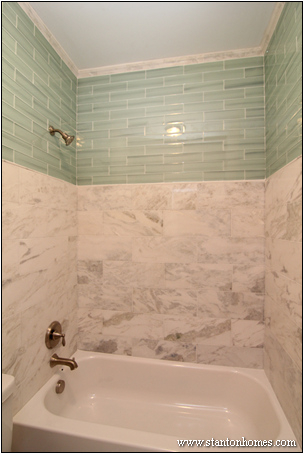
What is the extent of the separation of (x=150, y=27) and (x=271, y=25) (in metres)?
0.74

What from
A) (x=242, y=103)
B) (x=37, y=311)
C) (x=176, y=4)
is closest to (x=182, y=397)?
(x=37, y=311)

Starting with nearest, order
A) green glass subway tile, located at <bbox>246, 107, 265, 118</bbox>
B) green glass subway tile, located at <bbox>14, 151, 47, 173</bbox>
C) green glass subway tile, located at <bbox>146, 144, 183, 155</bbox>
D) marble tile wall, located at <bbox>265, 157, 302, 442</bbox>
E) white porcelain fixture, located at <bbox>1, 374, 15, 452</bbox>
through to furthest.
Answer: white porcelain fixture, located at <bbox>1, 374, 15, 452</bbox>
marble tile wall, located at <bbox>265, 157, 302, 442</bbox>
green glass subway tile, located at <bbox>14, 151, 47, 173</bbox>
green glass subway tile, located at <bbox>246, 107, 265, 118</bbox>
green glass subway tile, located at <bbox>146, 144, 183, 155</bbox>

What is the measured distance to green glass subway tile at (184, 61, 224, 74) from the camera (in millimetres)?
1568

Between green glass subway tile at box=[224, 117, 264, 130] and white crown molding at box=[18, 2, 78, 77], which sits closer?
white crown molding at box=[18, 2, 78, 77]

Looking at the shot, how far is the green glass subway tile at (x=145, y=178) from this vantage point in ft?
5.39

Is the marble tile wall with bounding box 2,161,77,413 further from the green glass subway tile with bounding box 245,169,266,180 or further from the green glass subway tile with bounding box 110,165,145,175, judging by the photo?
the green glass subway tile with bounding box 245,169,266,180

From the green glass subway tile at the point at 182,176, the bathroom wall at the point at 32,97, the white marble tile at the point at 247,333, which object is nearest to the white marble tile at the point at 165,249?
the green glass subway tile at the point at 182,176

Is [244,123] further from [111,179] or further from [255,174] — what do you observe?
[111,179]

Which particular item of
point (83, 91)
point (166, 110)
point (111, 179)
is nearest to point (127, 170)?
point (111, 179)

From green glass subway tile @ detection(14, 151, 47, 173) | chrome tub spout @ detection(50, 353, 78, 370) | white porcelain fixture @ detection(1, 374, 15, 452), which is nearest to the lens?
white porcelain fixture @ detection(1, 374, 15, 452)

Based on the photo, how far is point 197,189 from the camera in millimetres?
1592

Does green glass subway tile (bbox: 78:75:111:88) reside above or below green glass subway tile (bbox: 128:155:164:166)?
above

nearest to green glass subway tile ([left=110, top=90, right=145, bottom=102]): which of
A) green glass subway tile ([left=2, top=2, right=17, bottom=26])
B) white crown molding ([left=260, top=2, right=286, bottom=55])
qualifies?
green glass subway tile ([left=2, top=2, right=17, bottom=26])

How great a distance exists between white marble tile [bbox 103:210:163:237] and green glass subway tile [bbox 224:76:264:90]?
104cm
